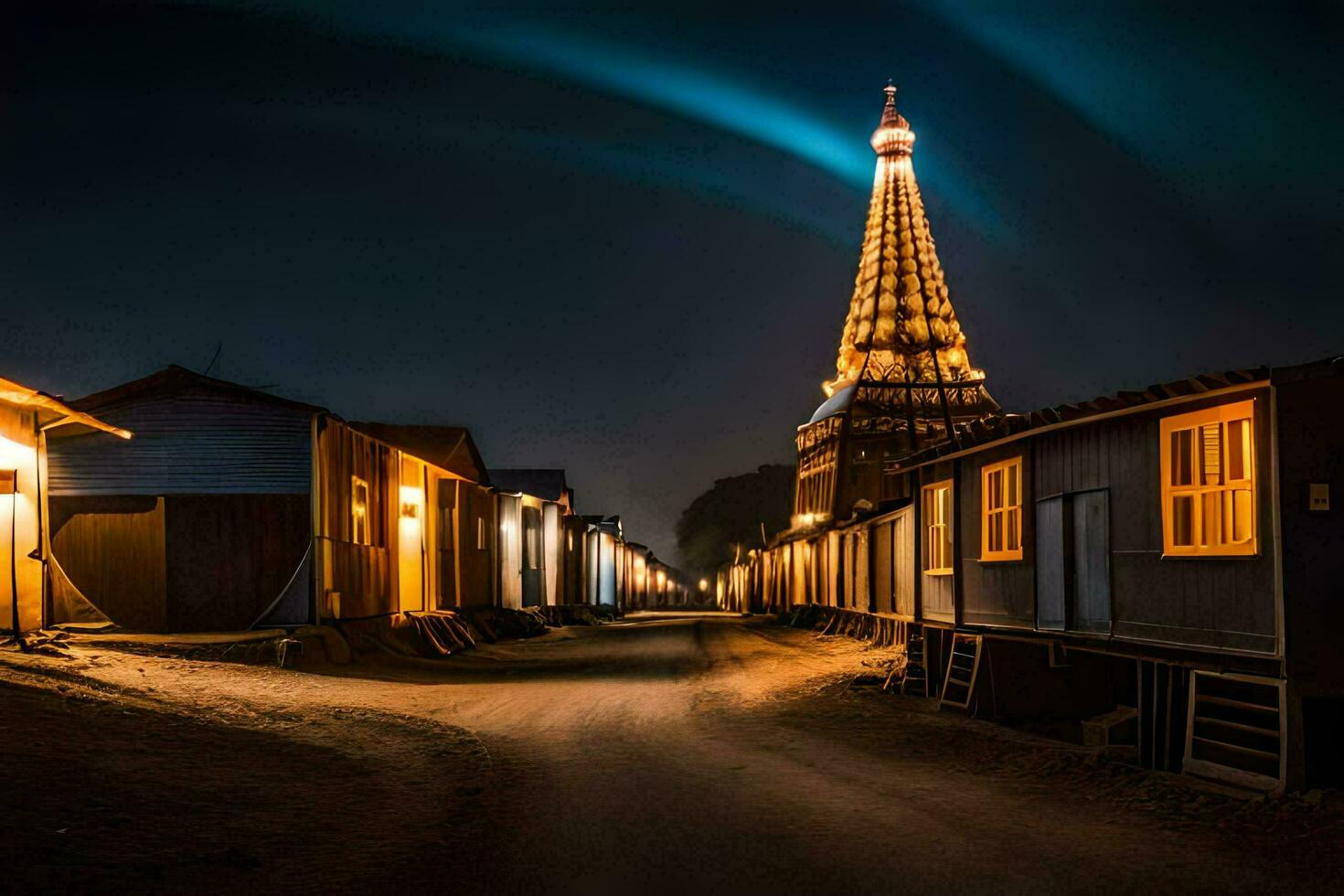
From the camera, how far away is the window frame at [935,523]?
60.5ft

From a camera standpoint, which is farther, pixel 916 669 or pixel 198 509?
pixel 198 509

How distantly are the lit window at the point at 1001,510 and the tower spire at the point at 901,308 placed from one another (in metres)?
55.6

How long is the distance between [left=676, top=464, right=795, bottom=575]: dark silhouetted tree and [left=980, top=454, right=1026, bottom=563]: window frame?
363 ft

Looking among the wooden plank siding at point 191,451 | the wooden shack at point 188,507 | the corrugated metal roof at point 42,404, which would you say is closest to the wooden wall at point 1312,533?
the corrugated metal roof at point 42,404

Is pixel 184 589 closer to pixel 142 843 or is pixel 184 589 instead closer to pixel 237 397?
pixel 237 397

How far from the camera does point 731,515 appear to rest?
148375 millimetres

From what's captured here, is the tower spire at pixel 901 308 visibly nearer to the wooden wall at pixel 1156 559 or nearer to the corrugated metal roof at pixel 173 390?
the corrugated metal roof at pixel 173 390

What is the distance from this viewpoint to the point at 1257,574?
1019cm

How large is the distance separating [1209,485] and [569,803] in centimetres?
675

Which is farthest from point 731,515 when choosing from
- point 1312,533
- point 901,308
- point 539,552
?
point 1312,533

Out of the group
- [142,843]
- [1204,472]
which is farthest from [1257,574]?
[142,843]

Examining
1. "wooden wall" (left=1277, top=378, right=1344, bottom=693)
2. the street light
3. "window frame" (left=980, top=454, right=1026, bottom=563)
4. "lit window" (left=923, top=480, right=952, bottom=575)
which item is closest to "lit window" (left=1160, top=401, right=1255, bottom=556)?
"wooden wall" (left=1277, top=378, right=1344, bottom=693)

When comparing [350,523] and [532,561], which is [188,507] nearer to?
[350,523]

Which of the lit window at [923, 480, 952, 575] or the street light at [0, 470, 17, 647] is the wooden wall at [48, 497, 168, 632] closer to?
the street light at [0, 470, 17, 647]
